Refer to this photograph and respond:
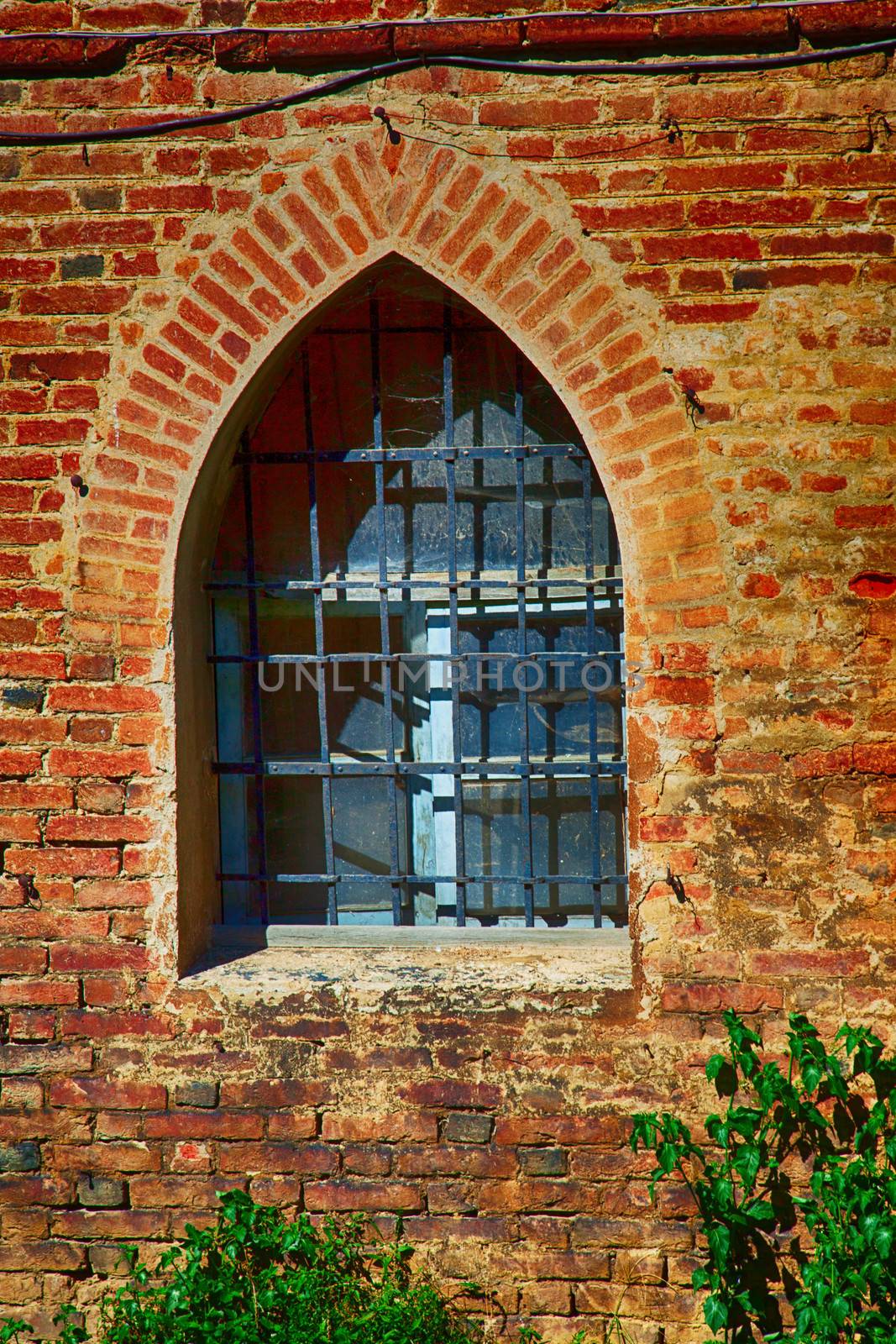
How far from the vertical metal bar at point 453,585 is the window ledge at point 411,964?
18cm

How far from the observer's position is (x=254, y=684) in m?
3.09

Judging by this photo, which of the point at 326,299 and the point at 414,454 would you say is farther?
the point at 414,454

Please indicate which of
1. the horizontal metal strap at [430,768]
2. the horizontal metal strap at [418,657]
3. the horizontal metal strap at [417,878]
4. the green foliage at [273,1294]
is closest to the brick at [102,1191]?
the green foliage at [273,1294]

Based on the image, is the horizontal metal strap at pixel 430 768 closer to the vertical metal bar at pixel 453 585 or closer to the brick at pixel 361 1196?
the vertical metal bar at pixel 453 585

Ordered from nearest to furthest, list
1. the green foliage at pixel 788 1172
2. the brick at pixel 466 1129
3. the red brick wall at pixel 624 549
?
the green foliage at pixel 788 1172 → the red brick wall at pixel 624 549 → the brick at pixel 466 1129

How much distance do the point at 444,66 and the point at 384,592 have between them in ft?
4.80

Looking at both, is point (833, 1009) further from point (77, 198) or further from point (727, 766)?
point (77, 198)

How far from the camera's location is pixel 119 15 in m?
2.65

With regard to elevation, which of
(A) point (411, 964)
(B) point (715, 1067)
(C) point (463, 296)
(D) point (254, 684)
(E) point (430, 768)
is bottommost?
(B) point (715, 1067)

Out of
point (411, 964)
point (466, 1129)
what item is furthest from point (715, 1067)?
point (411, 964)

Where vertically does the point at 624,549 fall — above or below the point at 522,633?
above

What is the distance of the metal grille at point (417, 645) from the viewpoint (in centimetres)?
300

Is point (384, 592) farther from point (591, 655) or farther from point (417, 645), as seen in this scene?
point (591, 655)

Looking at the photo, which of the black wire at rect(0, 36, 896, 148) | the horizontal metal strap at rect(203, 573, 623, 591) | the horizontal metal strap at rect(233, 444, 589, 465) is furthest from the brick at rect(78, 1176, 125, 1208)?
the black wire at rect(0, 36, 896, 148)
